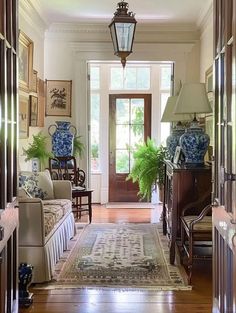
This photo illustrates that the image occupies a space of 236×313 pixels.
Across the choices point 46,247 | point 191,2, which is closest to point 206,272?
point 46,247

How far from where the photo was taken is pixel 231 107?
2289mm

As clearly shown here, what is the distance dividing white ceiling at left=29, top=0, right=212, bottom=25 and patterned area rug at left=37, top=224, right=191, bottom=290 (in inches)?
116

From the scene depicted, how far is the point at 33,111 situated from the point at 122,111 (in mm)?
2588

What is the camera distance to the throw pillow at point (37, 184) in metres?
5.34

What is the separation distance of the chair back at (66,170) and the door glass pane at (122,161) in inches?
63.0

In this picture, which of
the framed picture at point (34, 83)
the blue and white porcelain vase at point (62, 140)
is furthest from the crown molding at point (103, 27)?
the blue and white porcelain vase at point (62, 140)

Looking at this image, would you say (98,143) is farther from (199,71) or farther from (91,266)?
(91,266)

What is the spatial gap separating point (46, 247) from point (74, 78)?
3.99 meters

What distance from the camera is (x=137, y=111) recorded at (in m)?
8.92

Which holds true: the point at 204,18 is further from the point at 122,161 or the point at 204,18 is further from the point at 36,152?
the point at 122,161

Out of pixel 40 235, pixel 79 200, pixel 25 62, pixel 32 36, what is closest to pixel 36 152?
pixel 25 62

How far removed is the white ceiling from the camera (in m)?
6.31

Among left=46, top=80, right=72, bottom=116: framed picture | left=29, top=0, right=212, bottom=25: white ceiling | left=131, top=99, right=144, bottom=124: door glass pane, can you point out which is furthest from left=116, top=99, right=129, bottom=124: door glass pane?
left=29, top=0, right=212, bottom=25: white ceiling

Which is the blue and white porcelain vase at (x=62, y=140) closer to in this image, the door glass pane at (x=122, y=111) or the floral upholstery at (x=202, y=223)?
the door glass pane at (x=122, y=111)
